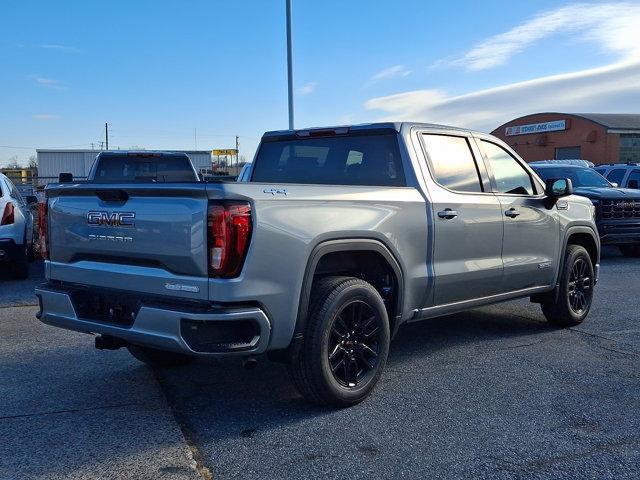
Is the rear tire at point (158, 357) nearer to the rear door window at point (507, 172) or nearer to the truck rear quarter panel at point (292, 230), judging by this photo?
the truck rear quarter panel at point (292, 230)

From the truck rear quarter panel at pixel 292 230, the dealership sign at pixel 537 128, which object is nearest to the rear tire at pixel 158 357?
the truck rear quarter panel at pixel 292 230

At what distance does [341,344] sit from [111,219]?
1.67m

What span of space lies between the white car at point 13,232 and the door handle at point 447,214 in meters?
6.87

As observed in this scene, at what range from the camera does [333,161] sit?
575 cm

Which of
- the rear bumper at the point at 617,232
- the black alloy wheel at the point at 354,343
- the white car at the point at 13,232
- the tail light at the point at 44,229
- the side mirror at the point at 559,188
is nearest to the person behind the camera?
the black alloy wheel at the point at 354,343

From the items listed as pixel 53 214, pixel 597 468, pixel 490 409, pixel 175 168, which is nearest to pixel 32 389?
pixel 53 214

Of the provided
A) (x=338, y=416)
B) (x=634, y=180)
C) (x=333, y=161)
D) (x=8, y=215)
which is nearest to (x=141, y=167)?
(x=8, y=215)

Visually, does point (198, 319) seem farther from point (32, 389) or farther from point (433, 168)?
point (433, 168)

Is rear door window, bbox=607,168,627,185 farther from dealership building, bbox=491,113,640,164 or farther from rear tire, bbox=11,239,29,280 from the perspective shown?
dealership building, bbox=491,113,640,164

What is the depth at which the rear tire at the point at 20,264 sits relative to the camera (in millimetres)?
9977

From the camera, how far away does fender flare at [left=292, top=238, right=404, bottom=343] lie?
4230 millimetres

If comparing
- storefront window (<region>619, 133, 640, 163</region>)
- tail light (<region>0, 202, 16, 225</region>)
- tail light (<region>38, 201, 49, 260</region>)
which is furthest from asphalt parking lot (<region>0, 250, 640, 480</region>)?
storefront window (<region>619, 133, 640, 163</region>)

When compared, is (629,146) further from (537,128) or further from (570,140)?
(537,128)

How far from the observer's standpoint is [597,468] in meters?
3.69
